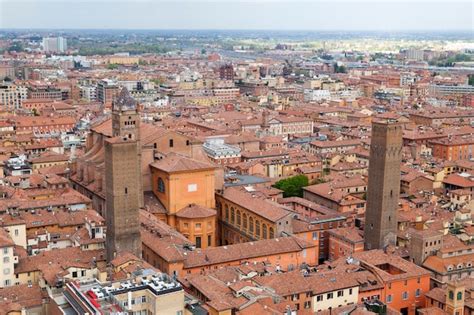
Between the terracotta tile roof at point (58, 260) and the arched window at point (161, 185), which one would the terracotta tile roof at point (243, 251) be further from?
the arched window at point (161, 185)

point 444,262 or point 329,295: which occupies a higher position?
point 444,262

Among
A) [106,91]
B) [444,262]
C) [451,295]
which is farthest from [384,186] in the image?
[106,91]

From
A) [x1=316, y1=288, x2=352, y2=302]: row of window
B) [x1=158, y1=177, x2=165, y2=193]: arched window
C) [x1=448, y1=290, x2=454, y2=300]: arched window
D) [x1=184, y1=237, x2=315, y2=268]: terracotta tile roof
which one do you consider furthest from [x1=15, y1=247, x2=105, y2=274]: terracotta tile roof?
[x1=448, y1=290, x2=454, y2=300]: arched window

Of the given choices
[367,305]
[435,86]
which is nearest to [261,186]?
[367,305]

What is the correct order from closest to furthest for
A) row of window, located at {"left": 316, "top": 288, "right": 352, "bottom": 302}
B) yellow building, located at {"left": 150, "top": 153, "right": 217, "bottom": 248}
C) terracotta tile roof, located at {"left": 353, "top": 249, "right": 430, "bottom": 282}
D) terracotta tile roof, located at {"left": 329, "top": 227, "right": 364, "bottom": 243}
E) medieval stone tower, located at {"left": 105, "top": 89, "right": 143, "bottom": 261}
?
row of window, located at {"left": 316, "top": 288, "right": 352, "bottom": 302} → terracotta tile roof, located at {"left": 353, "top": 249, "right": 430, "bottom": 282} → medieval stone tower, located at {"left": 105, "top": 89, "right": 143, "bottom": 261} → terracotta tile roof, located at {"left": 329, "top": 227, "right": 364, "bottom": 243} → yellow building, located at {"left": 150, "top": 153, "right": 217, "bottom": 248}

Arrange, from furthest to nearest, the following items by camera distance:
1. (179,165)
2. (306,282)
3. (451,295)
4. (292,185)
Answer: (292,185) < (179,165) < (306,282) < (451,295)

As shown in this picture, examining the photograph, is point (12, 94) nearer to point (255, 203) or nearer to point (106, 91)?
point (106, 91)

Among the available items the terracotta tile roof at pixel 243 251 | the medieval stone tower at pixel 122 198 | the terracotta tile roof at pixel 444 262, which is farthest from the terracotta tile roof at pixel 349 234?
the medieval stone tower at pixel 122 198

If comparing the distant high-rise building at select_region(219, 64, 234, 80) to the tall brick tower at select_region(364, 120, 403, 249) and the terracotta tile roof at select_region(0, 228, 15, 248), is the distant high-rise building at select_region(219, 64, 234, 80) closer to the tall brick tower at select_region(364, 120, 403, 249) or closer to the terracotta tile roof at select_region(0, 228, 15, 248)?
the tall brick tower at select_region(364, 120, 403, 249)
